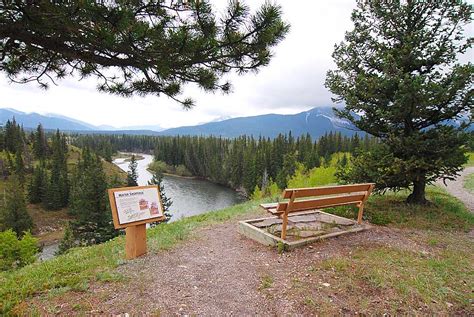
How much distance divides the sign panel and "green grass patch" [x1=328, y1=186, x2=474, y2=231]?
5.14 m

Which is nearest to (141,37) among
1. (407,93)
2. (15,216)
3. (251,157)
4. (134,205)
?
(134,205)

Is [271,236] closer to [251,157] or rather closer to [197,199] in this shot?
[197,199]

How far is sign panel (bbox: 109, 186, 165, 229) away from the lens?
5016 mm

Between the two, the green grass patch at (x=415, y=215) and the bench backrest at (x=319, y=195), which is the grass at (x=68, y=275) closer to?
the bench backrest at (x=319, y=195)

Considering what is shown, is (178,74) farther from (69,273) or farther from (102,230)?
(102,230)

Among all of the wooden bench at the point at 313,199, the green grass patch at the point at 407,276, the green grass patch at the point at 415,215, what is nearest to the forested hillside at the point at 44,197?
the wooden bench at the point at 313,199

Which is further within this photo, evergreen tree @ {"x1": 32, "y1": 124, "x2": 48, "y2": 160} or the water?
evergreen tree @ {"x1": 32, "y1": 124, "x2": 48, "y2": 160}

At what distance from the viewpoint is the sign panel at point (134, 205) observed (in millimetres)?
5016

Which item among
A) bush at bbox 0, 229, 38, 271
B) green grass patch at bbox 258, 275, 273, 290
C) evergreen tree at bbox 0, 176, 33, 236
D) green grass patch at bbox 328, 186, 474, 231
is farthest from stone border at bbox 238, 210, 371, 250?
evergreen tree at bbox 0, 176, 33, 236

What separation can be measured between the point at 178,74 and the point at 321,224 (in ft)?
16.5

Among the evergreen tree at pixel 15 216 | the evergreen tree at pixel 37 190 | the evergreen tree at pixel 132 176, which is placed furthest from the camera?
the evergreen tree at pixel 37 190

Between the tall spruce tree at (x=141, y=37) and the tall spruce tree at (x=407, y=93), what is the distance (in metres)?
5.50

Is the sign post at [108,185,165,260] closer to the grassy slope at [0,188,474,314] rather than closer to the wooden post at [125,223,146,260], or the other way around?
the wooden post at [125,223,146,260]

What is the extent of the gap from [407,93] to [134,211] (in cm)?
711
